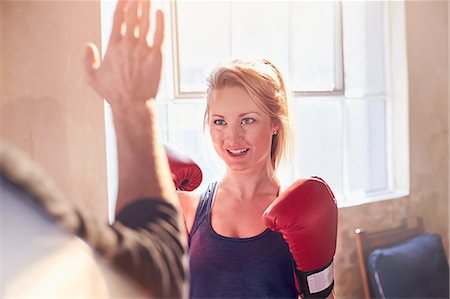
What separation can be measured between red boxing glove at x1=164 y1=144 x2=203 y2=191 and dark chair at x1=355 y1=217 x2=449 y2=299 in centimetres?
122

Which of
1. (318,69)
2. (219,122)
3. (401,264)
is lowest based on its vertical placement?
(401,264)

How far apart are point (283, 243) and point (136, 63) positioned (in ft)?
1.65

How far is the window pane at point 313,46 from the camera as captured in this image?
2039 millimetres

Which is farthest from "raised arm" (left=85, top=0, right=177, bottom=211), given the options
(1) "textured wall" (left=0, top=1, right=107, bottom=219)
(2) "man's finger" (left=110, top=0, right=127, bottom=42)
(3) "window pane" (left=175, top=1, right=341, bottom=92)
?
(3) "window pane" (left=175, top=1, right=341, bottom=92)

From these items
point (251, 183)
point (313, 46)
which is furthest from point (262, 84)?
point (313, 46)

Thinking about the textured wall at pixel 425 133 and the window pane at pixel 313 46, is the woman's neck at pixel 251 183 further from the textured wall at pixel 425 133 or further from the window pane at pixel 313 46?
the textured wall at pixel 425 133

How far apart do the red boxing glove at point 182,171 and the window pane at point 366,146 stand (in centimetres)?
128

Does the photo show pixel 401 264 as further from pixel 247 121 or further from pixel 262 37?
pixel 247 121

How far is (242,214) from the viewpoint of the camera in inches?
40.4

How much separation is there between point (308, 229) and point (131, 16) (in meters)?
0.52

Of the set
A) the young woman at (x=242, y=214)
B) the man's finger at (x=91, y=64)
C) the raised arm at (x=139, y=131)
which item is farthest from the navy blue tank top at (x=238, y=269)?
the man's finger at (x=91, y=64)

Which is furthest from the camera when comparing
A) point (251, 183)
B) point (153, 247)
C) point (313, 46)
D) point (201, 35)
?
point (313, 46)

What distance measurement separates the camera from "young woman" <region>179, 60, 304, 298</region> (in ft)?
3.13

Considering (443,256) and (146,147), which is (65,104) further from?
(443,256)
